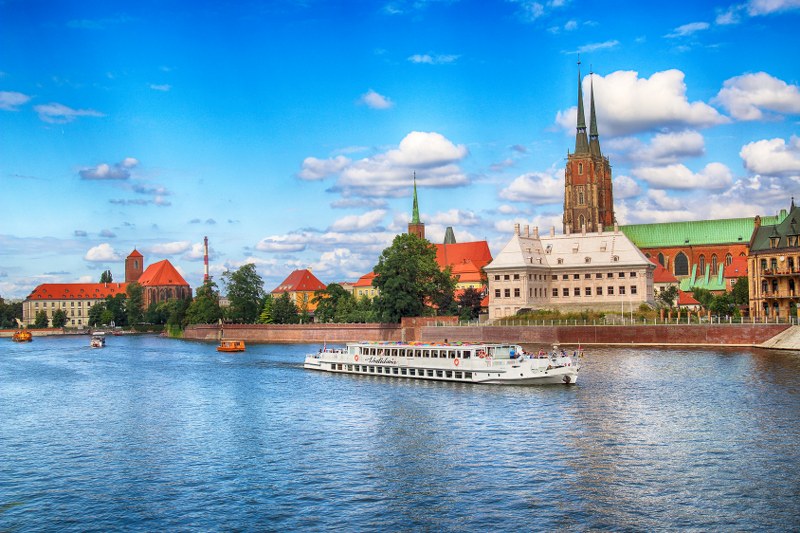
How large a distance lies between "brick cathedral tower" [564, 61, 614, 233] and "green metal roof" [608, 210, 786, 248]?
344 inches

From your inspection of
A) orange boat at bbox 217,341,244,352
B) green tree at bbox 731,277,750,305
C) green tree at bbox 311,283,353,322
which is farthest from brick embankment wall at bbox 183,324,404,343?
green tree at bbox 731,277,750,305

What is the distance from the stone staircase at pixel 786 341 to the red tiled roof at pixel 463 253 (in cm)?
10392

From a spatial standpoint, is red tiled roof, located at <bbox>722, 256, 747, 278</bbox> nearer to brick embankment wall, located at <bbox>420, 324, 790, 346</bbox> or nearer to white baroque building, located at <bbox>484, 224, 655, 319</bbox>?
white baroque building, located at <bbox>484, 224, 655, 319</bbox>

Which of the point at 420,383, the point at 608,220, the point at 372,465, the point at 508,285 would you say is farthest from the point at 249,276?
the point at 372,465

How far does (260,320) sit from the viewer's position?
160625mm

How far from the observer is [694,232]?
173 m

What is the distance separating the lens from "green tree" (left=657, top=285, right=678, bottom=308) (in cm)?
12694

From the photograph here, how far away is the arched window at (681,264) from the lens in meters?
172

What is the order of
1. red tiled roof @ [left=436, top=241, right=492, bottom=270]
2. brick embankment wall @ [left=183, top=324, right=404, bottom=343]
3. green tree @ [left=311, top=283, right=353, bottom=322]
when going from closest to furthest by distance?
brick embankment wall @ [left=183, top=324, right=404, bottom=343], green tree @ [left=311, top=283, right=353, bottom=322], red tiled roof @ [left=436, top=241, right=492, bottom=270]

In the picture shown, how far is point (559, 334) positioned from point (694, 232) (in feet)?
259

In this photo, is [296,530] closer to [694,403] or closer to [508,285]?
[694,403]

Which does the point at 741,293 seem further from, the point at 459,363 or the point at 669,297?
the point at 459,363

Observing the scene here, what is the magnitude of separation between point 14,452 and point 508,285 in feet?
284

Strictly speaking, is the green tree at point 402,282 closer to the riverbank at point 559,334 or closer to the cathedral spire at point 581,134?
the riverbank at point 559,334
